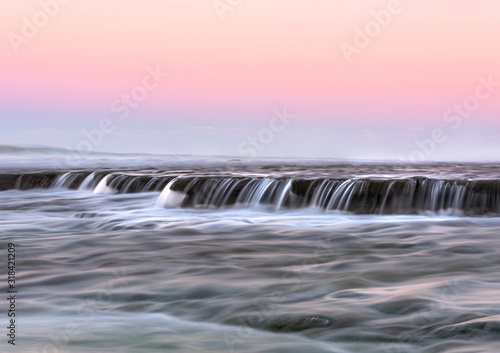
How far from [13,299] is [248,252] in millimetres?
2965

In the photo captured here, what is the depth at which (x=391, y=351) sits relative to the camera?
13.3 ft

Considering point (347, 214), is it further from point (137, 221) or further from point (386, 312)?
point (386, 312)

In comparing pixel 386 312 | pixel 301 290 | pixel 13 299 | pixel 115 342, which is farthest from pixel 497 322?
pixel 13 299

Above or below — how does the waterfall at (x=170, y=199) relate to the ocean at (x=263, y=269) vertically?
below

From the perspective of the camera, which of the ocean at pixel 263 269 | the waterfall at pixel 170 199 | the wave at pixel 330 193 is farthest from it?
the waterfall at pixel 170 199

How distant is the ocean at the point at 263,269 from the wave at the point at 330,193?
3 centimetres

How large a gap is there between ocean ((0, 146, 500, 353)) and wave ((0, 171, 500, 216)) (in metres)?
0.03

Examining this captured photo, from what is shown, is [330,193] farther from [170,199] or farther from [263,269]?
[263,269]

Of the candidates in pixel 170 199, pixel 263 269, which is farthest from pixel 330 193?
pixel 263 269

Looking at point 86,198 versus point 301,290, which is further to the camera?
point 86,198

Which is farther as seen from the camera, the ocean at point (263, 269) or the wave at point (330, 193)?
the wave at point (330, 193)

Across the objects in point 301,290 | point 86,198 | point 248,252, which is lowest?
point 86,198

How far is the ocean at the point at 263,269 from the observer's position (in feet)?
14.6

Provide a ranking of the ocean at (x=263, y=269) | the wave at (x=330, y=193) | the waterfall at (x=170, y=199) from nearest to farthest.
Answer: the ocean at (x=263, y=269), the wave at (x=330, y=193), the waterfall at (x=170, y=199)
